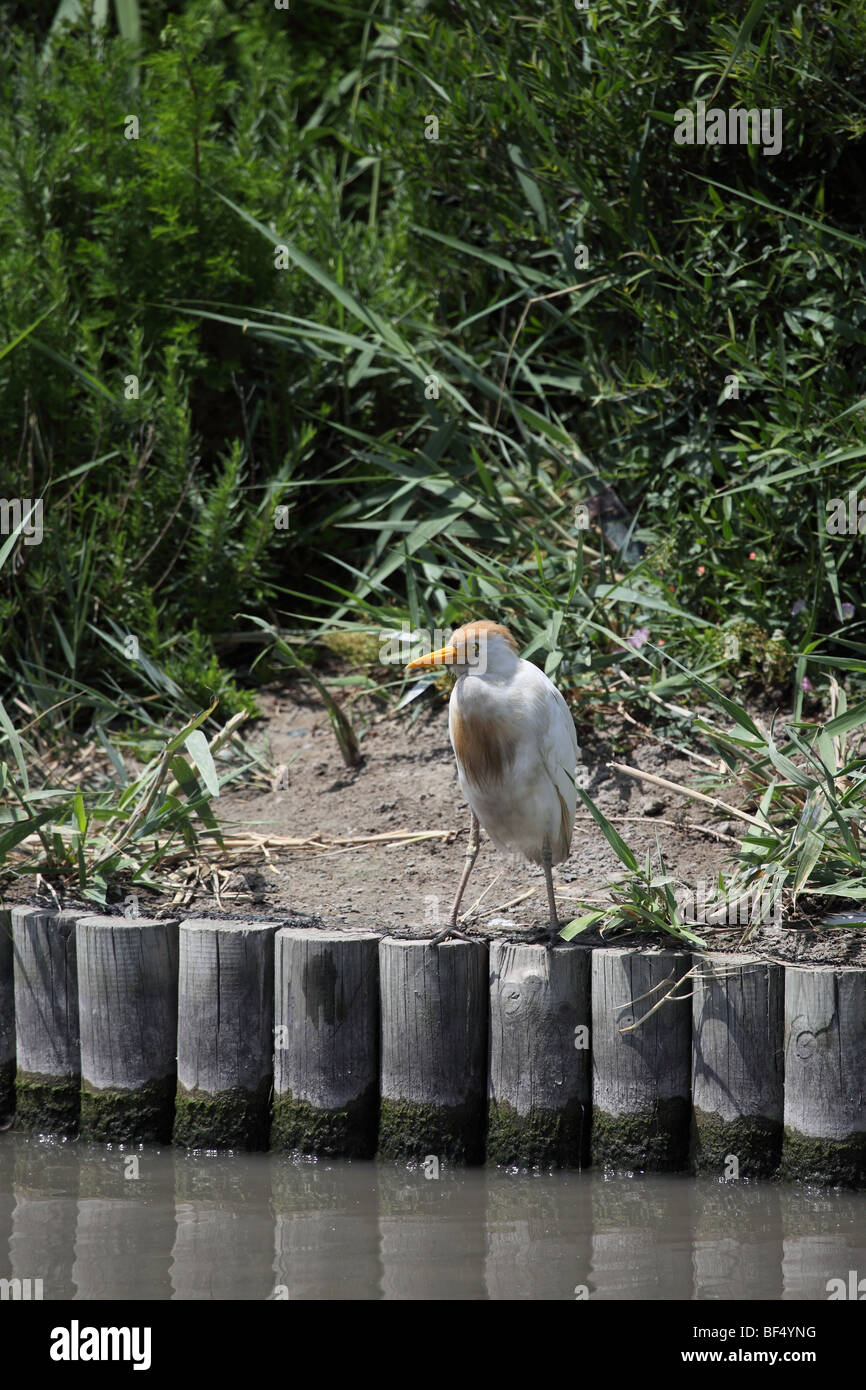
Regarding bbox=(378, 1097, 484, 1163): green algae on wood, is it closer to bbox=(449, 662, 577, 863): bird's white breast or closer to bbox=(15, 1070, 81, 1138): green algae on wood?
bbox=(449, 662, 577, 863): bird's white breast

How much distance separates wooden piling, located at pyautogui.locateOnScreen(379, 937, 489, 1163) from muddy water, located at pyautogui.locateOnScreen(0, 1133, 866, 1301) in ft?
0.30

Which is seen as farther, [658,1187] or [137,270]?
[137,270]

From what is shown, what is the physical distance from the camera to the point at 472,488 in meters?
5.28

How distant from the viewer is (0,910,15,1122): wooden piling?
12.1 ft

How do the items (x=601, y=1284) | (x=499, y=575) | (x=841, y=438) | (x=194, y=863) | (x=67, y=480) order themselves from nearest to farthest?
(x=601, y=1284), (x=194, y=863), (x=841, y=438), (x=499, y=575), (x=67, y=480)

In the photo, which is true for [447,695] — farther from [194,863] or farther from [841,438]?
[841,438]

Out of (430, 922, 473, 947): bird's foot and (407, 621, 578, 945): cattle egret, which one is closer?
(430, 922, 473, 947): bird's foot

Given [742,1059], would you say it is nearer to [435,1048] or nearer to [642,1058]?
[642,1058]

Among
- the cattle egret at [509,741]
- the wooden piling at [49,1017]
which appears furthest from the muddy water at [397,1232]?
the cattle egret at [509,741]

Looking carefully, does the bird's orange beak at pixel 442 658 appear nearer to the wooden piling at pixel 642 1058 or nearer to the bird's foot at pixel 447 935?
the bird's foot at pixel 447 935

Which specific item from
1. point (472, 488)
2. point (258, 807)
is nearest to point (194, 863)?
point (258, 807)

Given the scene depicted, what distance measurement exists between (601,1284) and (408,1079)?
28.8 inches

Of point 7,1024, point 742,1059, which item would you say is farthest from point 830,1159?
point 7,1024

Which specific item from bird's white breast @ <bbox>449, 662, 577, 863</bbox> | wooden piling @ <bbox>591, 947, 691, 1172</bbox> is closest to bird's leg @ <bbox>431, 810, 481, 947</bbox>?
bird's white breast @ <bbox>449, 662, 577, 863</bbox>
